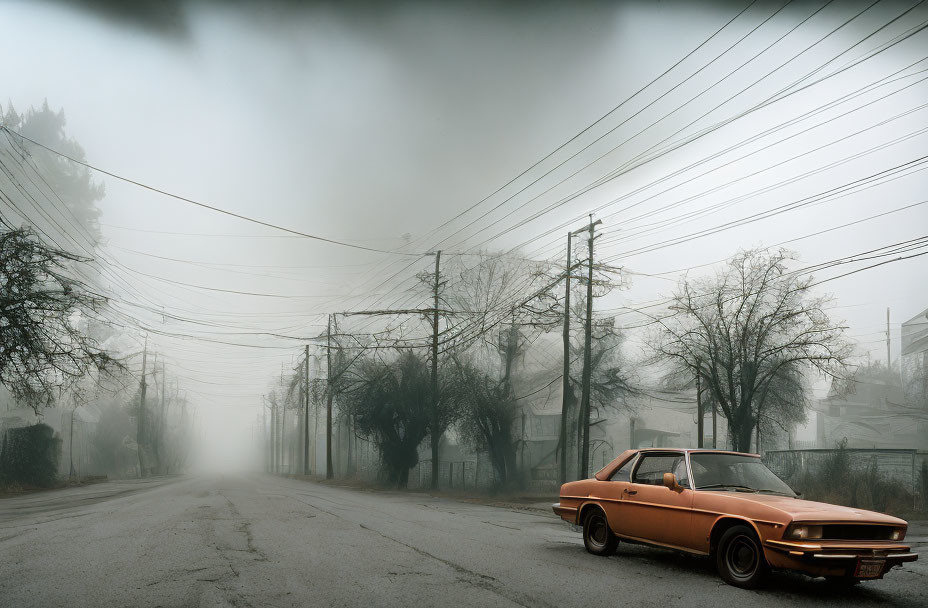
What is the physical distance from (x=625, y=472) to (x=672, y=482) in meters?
1.38

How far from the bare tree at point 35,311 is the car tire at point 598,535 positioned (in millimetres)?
18084

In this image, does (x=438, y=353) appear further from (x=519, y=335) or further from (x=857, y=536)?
(x=857, y=536)

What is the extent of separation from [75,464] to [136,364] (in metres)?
13.6

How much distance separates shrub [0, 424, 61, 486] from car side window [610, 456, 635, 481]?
113ft

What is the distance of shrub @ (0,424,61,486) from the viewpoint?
35.1m

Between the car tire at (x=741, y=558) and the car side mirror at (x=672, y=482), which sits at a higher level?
the car side mirror at (x=672, y=482)

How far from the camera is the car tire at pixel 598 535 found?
9.86 m

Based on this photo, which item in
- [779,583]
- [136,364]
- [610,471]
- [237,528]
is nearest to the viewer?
[779,583]

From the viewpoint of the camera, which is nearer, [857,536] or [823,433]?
[857,536]

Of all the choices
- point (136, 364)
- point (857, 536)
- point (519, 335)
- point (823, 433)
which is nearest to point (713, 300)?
point (519, 335)

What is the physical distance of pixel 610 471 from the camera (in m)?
10.2

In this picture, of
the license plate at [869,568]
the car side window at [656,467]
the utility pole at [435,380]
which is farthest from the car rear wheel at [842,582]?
the utility pole at [435,380]

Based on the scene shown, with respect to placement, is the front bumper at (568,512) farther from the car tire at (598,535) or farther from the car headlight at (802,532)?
the car headlight at (802,532)

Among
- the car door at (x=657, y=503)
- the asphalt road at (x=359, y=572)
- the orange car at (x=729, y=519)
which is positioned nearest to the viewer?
the asphalt road at (x=359, y=572)
